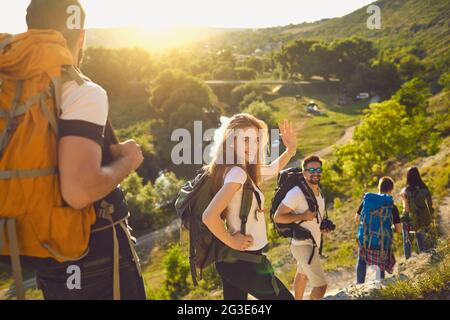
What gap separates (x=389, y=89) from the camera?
7319 centimetres

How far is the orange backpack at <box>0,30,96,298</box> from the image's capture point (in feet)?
7.68

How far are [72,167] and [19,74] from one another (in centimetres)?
60

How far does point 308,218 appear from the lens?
5383 mm

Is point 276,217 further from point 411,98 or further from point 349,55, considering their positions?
point 349,55

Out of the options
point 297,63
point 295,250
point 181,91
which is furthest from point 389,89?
point 295,250

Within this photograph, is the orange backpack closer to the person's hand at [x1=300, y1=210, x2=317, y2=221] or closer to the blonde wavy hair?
the blonde wavy hair

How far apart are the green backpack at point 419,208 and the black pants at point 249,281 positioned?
667 centimetres

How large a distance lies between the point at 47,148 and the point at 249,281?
2.15m

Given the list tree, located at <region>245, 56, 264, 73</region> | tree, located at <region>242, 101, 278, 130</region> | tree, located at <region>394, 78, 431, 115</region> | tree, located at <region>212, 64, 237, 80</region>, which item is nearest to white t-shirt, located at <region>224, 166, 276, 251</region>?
tree, located at <region>394, 78, 431, 115</region>

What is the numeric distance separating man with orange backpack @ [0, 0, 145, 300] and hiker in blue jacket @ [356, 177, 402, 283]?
5927 millimetres

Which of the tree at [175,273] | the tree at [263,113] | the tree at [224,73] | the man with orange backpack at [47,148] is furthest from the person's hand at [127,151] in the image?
the tree at [224,73]

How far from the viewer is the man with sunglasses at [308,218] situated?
543cm
